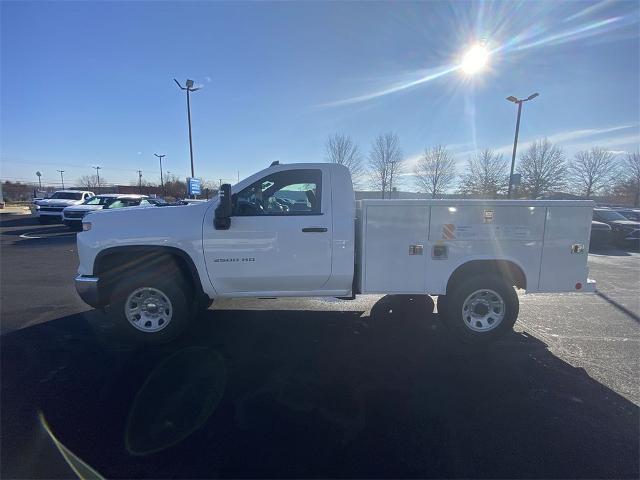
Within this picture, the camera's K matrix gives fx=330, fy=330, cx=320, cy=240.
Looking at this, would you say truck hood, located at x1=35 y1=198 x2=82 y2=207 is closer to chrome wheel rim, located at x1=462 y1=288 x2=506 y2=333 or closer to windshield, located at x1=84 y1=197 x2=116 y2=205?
windshield, located at x1=84 y1=197 x2=116 y2=205

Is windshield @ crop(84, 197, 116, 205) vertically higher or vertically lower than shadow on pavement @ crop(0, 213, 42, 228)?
higher

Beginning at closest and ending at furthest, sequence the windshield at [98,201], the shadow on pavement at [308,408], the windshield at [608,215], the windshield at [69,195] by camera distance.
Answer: the shadow on pavement at [308,408] < the windshield at [608,215] < the windshield at [98,201] < the windshield at [69,195]

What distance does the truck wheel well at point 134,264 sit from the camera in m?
4.09

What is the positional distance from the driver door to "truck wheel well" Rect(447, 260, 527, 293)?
65.2 inches

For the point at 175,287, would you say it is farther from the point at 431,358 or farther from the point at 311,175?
the point at 431,358

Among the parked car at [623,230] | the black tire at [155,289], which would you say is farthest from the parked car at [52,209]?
the parked car at [623,230]

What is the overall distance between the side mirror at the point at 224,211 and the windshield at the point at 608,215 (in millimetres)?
18057

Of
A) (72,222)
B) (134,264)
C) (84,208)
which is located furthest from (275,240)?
(72,222)

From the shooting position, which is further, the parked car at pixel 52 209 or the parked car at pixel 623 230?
the parked car at pixel 52 209

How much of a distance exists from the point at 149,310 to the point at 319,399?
2.51 meters

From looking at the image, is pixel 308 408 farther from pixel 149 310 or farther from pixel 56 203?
pixel 56 203

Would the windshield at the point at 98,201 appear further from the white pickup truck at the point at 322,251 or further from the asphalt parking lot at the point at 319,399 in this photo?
the white pickup truck at the point at 322,251

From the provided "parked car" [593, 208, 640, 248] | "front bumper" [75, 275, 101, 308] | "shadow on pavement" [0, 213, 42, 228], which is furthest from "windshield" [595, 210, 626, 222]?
"shadow on pavement" [0, 213, 42, 228]

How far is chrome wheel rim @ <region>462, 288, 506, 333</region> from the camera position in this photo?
4273mm
